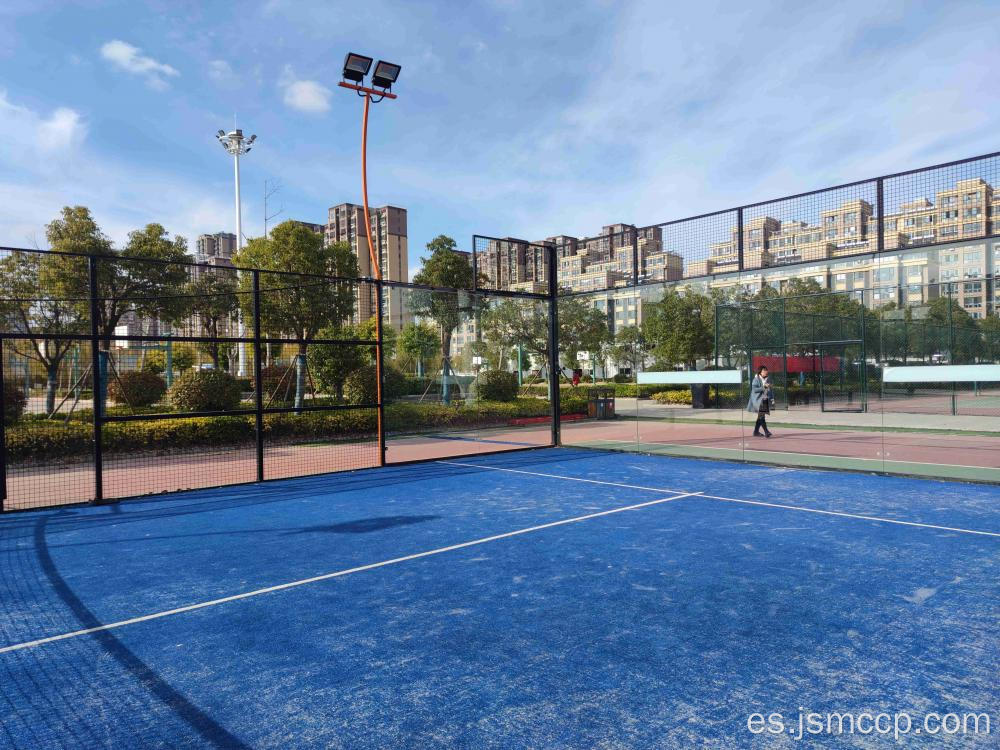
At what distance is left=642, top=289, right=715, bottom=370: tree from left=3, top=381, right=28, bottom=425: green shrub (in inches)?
530

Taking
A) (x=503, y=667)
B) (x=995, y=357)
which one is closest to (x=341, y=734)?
(x=503, y=667)

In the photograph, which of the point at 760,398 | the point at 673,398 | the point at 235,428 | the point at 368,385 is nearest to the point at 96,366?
the point at 235,428

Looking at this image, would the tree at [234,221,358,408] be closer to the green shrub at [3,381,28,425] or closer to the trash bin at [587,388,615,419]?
the green shrub at [3,381,28,425]

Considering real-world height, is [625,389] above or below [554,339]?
below

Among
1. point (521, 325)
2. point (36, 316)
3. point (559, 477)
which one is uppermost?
point (521, 325)

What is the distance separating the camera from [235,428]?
1589 centimetres

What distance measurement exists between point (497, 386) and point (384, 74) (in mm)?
9917

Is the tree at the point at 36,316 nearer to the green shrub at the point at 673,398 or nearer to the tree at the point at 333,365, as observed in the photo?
the tree at the point at 333,365

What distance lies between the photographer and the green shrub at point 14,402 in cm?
1333

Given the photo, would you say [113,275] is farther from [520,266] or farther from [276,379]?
[520,266]

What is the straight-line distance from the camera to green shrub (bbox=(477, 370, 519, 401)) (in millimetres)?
20812

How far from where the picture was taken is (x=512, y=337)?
2102 centimetres

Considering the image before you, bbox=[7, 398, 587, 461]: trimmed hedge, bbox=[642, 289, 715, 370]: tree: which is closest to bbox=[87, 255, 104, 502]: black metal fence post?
bbox=[7, 398, 587, 461]: trimmed hedge

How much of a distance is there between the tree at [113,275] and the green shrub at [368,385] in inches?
206
